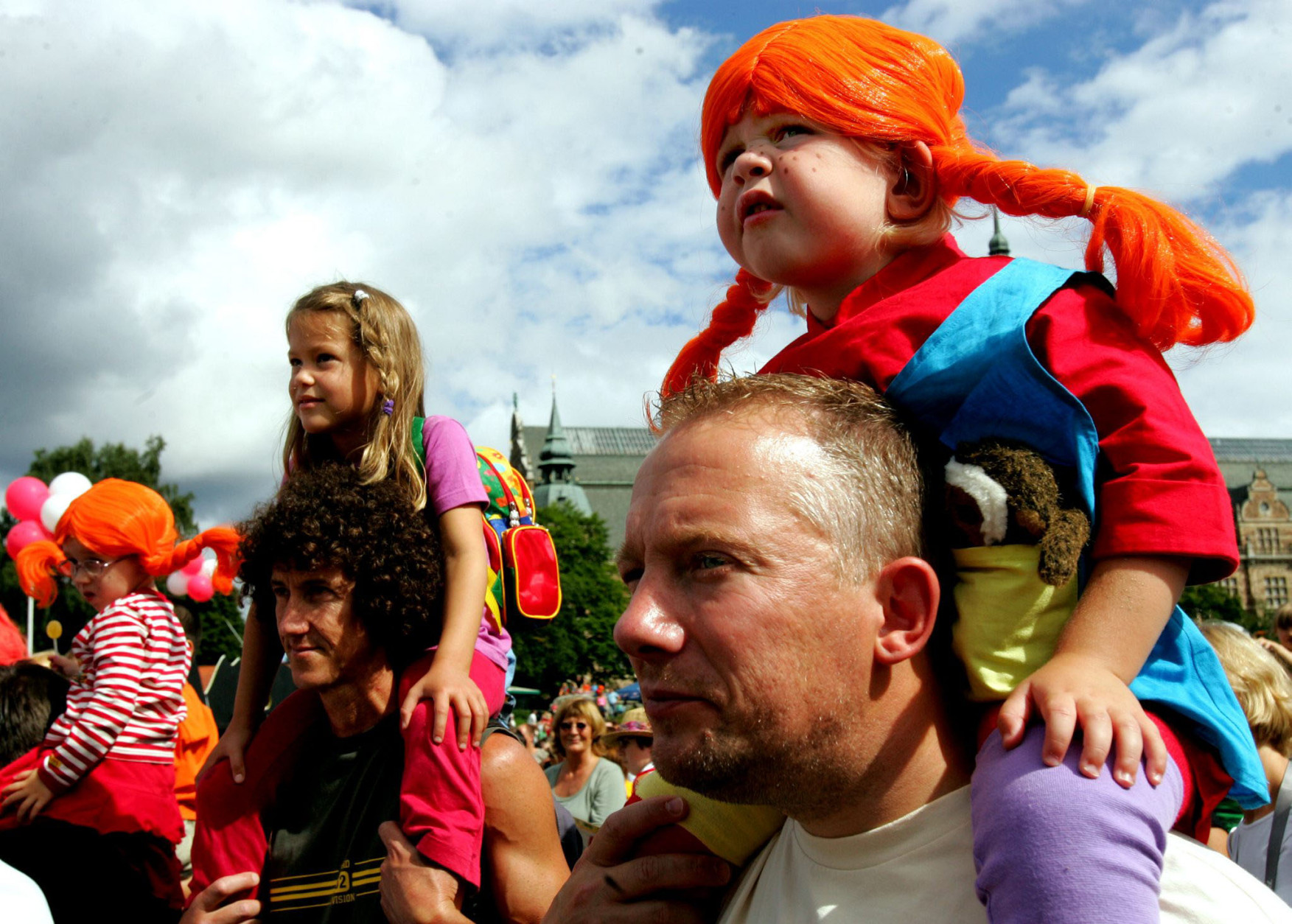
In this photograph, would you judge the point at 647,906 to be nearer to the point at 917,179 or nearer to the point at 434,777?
the point at 434,777

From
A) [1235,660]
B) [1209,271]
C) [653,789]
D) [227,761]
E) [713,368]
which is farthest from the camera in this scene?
[1235,660]

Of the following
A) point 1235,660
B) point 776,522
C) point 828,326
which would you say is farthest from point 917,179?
point 1235,660

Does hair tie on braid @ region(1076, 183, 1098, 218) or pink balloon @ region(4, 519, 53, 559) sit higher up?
pink balloon @ region(4, 519, 53, 559)

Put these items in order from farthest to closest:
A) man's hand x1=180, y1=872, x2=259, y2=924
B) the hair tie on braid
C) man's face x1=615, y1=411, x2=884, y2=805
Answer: man's hand x1=180, y1=872, x2=259, y2=924 < the hair tie on braid < man's face x1=615, y1=411, x2=884, y2=805

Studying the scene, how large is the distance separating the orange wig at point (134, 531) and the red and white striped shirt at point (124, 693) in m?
0.21

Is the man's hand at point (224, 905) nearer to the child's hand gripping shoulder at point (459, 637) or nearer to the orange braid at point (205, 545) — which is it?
the child's hand gripping shoulder at point (459, 637)

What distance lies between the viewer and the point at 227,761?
2885 millimetres

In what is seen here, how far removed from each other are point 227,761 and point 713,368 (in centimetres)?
169

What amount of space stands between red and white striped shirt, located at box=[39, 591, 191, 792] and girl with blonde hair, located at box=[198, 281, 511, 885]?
110 cm

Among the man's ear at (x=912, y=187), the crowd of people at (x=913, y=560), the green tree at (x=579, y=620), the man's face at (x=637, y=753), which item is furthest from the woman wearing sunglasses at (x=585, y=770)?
the green tree at (x=579, y=620)

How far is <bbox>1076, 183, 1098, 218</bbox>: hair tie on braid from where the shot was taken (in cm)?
171

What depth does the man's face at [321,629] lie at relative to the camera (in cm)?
274

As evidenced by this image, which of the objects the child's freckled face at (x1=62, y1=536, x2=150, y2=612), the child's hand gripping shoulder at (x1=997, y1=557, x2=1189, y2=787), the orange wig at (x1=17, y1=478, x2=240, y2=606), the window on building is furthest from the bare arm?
the window on building

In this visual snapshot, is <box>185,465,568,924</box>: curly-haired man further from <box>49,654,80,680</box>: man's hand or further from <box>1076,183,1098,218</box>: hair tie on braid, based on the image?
<box>49,654,80,680</box>: man's hand
